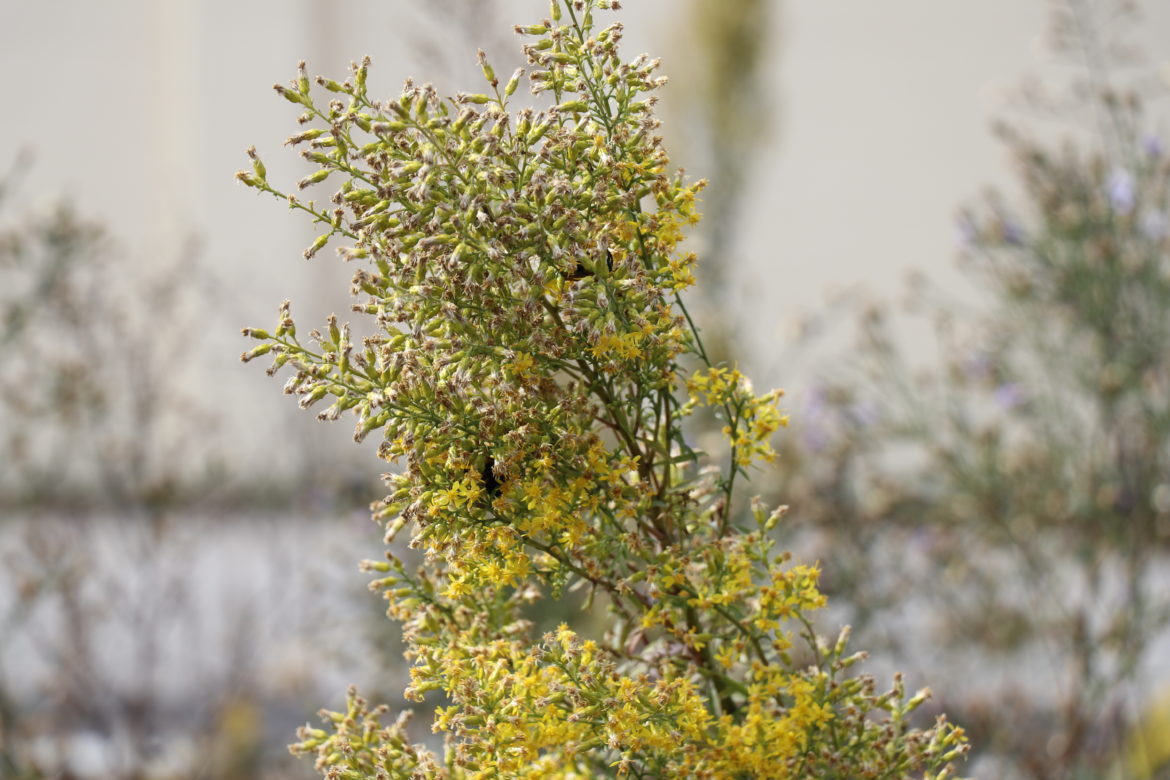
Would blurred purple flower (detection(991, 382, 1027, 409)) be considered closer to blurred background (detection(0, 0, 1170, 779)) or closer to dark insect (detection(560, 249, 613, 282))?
blurred background (detection(0, 0, 1170, 779))

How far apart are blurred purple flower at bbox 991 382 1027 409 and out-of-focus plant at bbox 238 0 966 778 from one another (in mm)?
2341

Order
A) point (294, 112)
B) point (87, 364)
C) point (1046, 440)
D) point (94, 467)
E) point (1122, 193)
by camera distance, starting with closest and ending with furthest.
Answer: point (1122, 193) < point (1046, 440) < point (87, 364) < point (94, 467) < point (294, 112)

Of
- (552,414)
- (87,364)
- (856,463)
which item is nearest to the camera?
(552,414)

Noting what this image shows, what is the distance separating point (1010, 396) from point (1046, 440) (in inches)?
6.5

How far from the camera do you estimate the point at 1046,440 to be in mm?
3348

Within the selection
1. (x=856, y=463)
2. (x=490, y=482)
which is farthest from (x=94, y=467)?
(x=490, y=482)

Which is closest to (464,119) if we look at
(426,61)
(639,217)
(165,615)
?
(639,217)

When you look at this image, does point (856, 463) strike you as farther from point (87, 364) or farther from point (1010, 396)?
point (87, 364)

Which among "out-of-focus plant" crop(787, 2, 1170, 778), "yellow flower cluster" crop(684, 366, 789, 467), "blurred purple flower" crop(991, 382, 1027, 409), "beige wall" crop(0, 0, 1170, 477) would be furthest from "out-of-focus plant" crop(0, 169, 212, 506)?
"beige wall" crop(0, 0, 1170, 477)

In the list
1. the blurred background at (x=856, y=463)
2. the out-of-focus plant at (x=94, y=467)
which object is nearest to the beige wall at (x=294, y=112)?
the blurred background at (x=856, y=463)

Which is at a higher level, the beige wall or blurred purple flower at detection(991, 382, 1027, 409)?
the beige wall

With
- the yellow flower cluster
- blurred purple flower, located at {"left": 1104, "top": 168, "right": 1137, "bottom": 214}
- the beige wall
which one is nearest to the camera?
the yellow flower cluster

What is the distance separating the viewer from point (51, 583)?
3414 millimetres

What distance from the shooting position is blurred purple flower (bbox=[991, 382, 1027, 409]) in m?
3.41
